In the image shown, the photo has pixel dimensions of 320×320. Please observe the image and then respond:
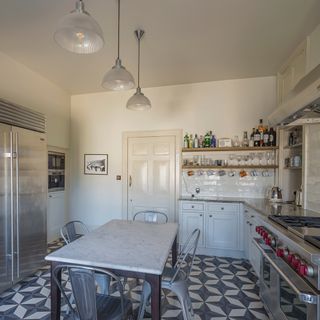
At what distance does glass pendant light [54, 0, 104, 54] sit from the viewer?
1.32m

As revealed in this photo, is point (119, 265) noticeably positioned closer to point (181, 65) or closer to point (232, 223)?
point (232, 223)

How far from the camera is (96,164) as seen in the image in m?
4.47

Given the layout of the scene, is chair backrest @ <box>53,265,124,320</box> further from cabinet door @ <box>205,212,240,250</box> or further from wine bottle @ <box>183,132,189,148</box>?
wine bottle @ <box>183,132,189,148</box>

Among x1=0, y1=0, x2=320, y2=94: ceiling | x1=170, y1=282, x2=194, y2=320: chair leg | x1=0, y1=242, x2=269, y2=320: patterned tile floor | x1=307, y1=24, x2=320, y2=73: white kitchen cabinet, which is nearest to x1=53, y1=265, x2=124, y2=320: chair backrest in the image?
x1=170, y1=282, x2=194, y2=320: chair leg

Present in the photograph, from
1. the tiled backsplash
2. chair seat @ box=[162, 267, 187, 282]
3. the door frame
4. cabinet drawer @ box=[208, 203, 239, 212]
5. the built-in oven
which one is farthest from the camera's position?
the built-in oven

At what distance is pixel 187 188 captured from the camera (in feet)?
13.1

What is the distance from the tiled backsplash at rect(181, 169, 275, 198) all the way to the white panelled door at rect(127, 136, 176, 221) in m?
0.31

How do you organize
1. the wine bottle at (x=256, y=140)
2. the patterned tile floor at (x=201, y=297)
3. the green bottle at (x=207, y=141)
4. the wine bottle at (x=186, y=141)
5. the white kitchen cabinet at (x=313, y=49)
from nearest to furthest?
the patterned tile floor at (x=201, y=297), the white kitchen cabinet at (x=313, y=49), the wine bottle at (x=256, y=140), the green bottle at (x=207, y=141), the wine bottle at (x=186, y=141)

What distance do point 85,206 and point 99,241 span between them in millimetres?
2821

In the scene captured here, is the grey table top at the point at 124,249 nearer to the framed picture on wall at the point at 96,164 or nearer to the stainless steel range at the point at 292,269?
the stainless steel range at the point at 292,269

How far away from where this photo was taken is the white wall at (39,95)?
307 cm

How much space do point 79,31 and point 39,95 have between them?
2811 millimetres

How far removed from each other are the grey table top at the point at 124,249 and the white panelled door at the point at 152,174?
174cm

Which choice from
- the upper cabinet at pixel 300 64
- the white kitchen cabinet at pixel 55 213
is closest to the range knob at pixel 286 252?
the upper cabinet at pixel 300 64
